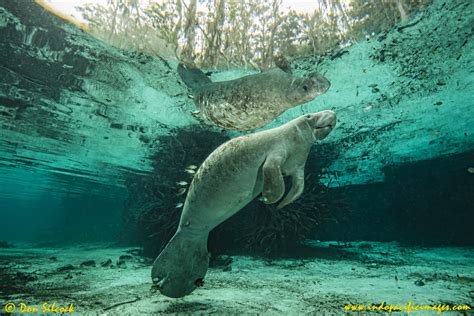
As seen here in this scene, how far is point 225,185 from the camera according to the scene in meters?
3.75

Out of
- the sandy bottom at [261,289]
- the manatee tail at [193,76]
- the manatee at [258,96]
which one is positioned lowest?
the sandy bottom at [261,289]

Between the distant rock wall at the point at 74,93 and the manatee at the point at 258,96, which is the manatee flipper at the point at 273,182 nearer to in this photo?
the manatee at the point at 258,96

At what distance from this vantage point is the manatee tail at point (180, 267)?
3705 mm

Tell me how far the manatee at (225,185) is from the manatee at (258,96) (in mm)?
1116

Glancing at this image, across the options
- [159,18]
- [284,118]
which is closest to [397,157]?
[284,118]

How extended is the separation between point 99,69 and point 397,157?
22959mm

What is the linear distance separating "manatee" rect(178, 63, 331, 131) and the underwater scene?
1.5 inches

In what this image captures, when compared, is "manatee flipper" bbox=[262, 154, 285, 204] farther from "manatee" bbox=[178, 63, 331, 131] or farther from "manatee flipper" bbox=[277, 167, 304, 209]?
"manatee" bbox=[178, 63, 331, 131]

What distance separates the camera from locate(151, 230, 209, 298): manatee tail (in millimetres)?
3705

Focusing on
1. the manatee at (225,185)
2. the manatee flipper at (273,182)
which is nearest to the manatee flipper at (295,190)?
the manatee at (225,185)

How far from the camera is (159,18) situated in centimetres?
707

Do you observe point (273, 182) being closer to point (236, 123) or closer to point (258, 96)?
point (258, 96)

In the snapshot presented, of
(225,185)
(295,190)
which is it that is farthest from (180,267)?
(295,190)

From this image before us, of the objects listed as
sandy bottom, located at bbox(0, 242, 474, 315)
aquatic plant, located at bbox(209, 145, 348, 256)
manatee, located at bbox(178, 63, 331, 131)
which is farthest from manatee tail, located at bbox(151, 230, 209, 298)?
aquatic plant, located at bbox(209, 145, 348, 256)
